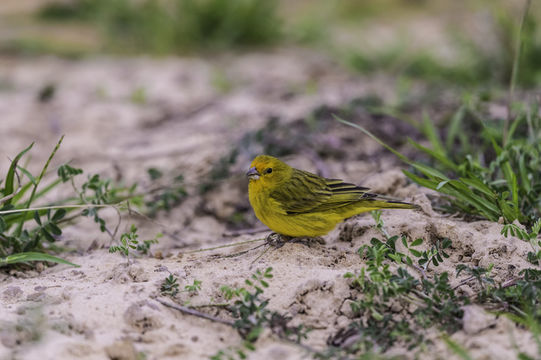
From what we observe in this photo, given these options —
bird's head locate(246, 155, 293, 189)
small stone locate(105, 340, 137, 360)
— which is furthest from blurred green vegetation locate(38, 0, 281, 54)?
small stone locate(105, 340, 137, 360)

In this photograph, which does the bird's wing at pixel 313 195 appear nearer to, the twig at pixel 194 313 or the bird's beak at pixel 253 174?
the bird's beak at pixel 253 174

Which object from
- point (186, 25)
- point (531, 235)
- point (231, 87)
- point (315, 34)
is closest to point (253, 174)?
point (531, 235)

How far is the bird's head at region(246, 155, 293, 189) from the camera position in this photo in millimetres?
3572

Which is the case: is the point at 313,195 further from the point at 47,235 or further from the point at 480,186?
the point at 47,235

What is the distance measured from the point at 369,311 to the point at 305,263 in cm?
57

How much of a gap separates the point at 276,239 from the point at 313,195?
13.6 inches

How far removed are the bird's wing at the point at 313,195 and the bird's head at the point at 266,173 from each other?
0.07 metres

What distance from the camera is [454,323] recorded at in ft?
8.24

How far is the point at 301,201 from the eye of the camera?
11.3ft

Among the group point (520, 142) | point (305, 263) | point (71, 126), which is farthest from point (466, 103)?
point (71, 126)

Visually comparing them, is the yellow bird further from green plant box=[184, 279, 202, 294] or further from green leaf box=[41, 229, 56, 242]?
green leaf box=[41, 229, 56, 242]

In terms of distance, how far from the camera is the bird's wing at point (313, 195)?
3.43 m

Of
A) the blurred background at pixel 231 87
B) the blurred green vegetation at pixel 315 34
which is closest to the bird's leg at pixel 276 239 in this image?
the blurred background at pixel 231 87

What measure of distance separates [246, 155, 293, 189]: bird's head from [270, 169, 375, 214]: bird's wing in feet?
0.22
